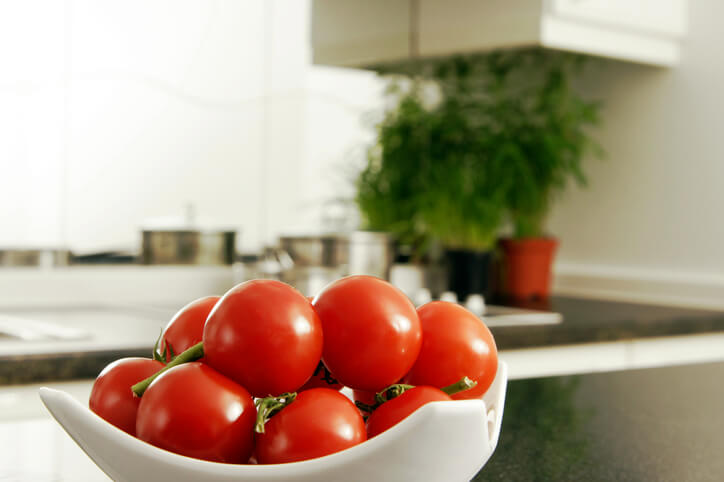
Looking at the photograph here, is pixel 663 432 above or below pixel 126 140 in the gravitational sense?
below

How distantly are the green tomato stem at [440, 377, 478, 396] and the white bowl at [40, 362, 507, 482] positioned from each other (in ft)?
0.16

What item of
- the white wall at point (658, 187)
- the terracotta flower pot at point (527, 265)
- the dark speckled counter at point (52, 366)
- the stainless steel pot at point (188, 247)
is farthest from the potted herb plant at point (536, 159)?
the dark speckled counter at point (52, 366)

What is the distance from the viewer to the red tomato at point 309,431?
16.9 inches

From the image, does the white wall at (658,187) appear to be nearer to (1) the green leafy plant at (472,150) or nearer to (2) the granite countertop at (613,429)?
(1) the green leafy plant at (472,150)

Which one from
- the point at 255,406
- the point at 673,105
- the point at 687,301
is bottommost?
the point at 687,301

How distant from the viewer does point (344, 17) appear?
2553 millimetres

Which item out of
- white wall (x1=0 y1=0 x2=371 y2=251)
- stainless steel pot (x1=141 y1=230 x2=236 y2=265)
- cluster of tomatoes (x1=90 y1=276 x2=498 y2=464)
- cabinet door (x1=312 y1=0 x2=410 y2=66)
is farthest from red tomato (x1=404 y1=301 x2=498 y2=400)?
cabinet door (x1=312 y1=0 x2=410 y2=66)

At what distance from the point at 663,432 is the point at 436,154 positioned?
1.92m

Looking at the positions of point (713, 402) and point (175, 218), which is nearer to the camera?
point (713, 402)

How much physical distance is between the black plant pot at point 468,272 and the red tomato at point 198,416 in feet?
6.63

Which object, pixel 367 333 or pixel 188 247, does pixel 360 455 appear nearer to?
pixel 367 333

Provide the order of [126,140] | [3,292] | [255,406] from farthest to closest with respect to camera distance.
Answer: [126,140] → [3,292] → [255,406]

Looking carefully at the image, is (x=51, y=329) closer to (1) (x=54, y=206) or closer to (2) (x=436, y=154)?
(1) (x=54, y=206)

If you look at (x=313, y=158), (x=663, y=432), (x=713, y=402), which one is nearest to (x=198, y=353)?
(x=663, y=432)
